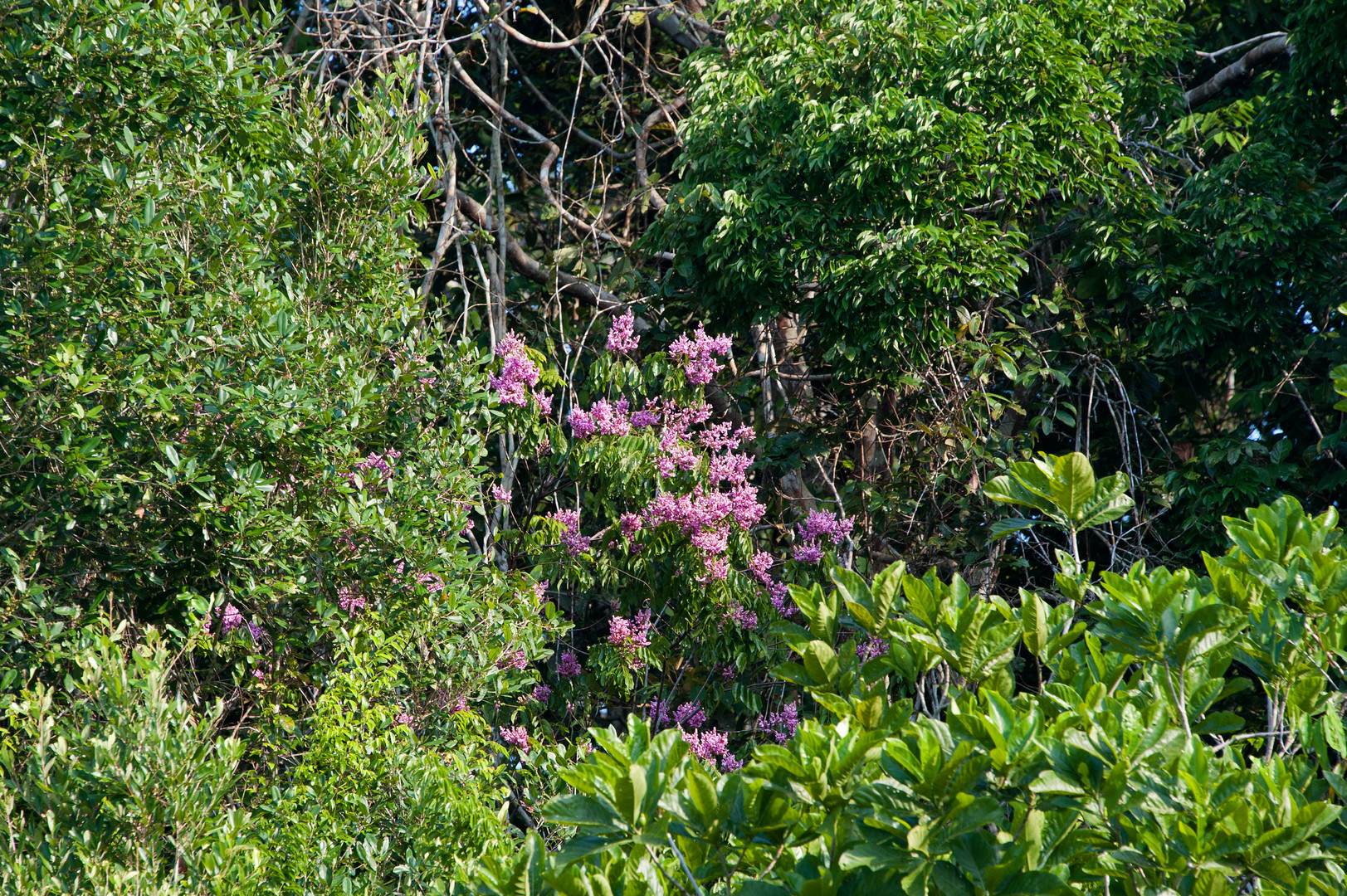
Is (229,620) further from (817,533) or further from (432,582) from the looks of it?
(817,533)

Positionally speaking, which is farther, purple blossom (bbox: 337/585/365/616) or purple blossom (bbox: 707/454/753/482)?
purple blossom (bbox: 707/454/753/482)

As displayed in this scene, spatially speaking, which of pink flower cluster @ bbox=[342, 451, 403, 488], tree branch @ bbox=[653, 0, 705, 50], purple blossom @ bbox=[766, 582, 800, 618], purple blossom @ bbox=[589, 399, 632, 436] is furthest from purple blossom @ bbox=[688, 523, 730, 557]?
tree branch @ bbox=[653, 0, 705, 50]

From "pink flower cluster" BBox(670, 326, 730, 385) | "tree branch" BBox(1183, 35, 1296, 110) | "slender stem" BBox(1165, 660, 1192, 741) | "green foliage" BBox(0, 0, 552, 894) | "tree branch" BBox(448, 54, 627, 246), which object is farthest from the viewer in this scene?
"tree branch" BBox(448, 54, 627, 246)

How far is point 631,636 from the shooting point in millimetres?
5340

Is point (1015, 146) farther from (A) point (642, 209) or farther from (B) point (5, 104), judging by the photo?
(B) point (5, 104)

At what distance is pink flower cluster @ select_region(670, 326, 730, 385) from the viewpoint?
5.59 m

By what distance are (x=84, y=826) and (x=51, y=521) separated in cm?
128

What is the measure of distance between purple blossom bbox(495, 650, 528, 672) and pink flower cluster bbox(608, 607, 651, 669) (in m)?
0.72

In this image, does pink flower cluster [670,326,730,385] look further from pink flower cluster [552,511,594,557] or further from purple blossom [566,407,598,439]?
pink flower cluster [552,511,594,557]

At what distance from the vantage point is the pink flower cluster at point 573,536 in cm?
531

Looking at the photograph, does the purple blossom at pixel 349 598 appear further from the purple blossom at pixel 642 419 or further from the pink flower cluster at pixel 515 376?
the purple blossom at pixel 642 419

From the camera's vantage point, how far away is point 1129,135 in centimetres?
646

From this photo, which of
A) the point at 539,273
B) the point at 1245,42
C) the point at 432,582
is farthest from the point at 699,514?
the point at 1245,42

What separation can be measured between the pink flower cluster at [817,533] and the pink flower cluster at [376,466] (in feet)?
6.42
